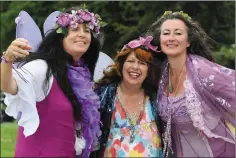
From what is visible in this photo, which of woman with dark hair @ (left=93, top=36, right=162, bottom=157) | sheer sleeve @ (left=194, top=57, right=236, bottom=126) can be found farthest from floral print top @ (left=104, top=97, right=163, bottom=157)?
sheer sleeve @ (left=194, top=57, right=236, bottom=126)

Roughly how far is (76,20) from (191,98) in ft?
2.91

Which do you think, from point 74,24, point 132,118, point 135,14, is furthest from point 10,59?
point 135,14

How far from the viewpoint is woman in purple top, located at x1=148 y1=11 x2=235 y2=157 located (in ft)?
10.5

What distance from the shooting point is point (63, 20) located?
3146 mm

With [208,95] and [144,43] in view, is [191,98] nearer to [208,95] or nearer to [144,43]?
[208,95]

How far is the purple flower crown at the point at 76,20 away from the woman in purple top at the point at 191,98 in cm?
47

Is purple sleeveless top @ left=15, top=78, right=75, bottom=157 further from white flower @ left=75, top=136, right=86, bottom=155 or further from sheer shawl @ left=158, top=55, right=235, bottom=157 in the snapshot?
sheer shawl @ left=158, top=55, right=235, bottom=157

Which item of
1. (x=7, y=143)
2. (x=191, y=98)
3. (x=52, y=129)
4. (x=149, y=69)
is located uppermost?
(x=149, y=69)

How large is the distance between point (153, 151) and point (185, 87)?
1.52 feet

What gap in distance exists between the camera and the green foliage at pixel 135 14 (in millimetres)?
7320

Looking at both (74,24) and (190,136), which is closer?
(74,24)

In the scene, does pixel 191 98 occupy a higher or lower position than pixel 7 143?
higher

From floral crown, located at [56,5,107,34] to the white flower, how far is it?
2.19ft

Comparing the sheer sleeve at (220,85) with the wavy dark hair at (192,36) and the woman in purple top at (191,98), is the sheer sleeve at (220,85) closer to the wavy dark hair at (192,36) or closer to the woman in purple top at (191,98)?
the woman in purple top at (191,98)
